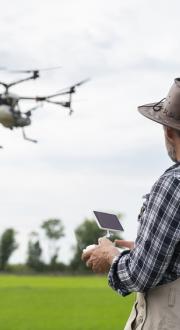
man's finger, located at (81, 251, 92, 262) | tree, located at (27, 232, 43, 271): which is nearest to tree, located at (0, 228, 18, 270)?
tree, located at (27, 232, 43, 271)

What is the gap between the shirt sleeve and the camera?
3.31 metres

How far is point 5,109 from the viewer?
39.2 meters

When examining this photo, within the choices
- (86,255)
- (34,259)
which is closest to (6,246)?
(34,259)

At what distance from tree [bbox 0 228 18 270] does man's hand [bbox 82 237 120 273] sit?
8912 centimetres

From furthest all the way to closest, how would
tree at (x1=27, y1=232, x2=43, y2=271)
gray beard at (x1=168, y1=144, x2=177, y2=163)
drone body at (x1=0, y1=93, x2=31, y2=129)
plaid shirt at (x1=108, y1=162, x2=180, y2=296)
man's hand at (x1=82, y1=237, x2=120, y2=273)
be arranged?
tree at (x1=27, y1=232, x2=43, y2=271) → drone body at (x1=0, y1=93, x2=31, y2=129) → man's hand at (x1=82, y1=237, x2=120, y2=273) → gray beard at (x1=168, y1=144, x2=177, y2=163) → plaid shirt at (x1=108, y1=162, x2=180, y2=296)

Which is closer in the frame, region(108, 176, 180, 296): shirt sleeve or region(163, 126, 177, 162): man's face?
region(108, 176, 180, 296): shirt sleeve

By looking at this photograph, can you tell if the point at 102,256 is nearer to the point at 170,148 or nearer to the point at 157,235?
the point at 157,235

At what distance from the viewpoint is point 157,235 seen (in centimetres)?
332

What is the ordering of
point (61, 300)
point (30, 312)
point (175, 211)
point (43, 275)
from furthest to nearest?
1. point (43, 275)
2. point (61, 300)
3. point (30, 312)
4. point (175, 211)

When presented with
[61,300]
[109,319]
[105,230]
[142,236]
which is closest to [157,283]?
[142,236]

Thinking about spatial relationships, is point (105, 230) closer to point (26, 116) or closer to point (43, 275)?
point (26, 116)

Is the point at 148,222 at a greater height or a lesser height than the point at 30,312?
greater

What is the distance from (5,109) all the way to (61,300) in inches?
349

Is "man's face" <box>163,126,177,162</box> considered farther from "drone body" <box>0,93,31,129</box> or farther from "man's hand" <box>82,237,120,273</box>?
"drone body" <box>0,93,31,129</box>
